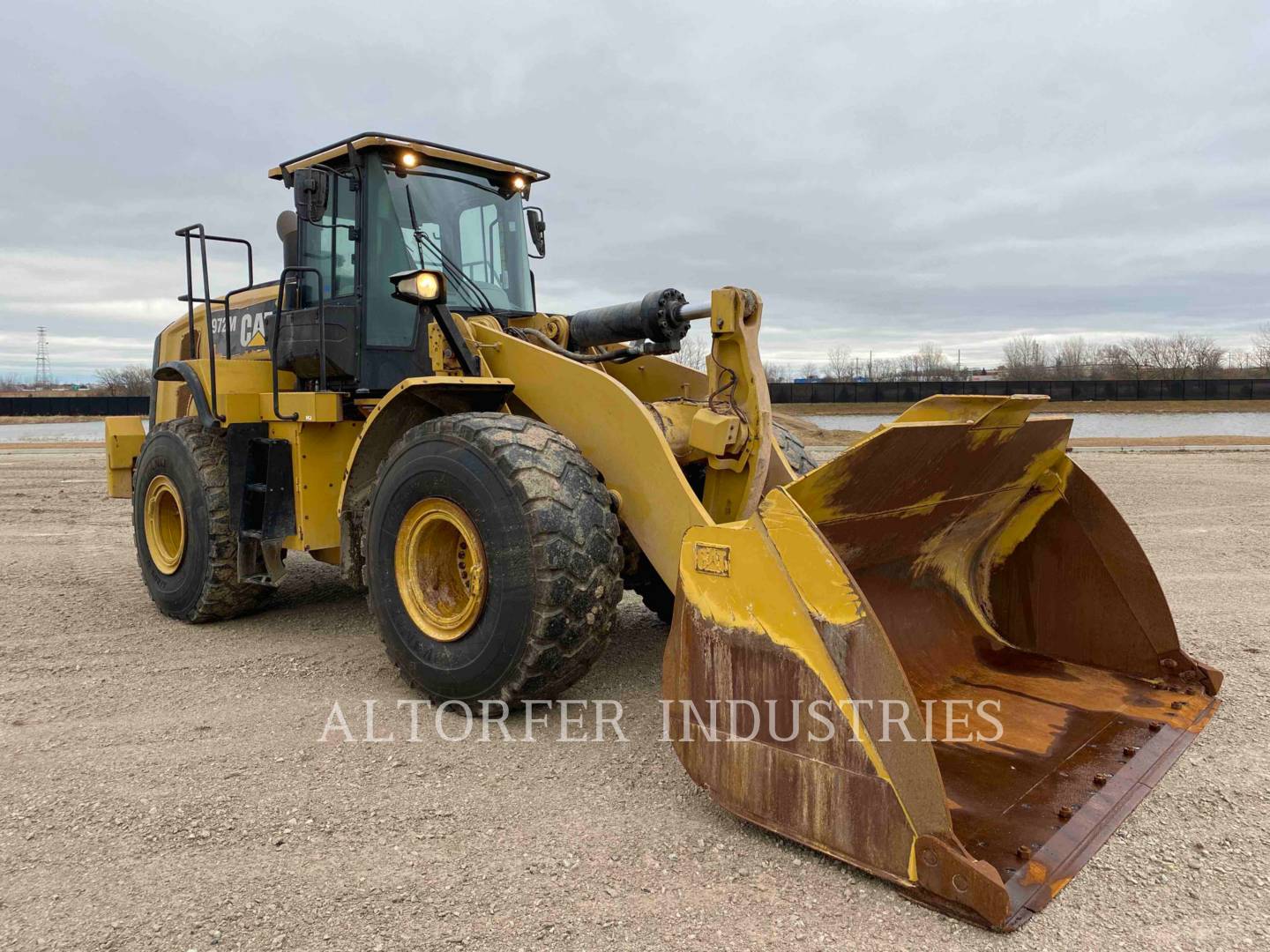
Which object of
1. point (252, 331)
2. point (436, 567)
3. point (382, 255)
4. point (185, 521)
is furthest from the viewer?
point (252, 331)

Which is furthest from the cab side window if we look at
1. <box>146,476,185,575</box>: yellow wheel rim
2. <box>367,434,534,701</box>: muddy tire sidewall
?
<box>146,476,185,575</box>: yellow wheel rim

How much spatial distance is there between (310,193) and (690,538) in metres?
2.84

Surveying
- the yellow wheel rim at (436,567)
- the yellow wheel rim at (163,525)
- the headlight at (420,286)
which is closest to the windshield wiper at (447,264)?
the headlight at (420,286)

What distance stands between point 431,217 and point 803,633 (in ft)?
11.3

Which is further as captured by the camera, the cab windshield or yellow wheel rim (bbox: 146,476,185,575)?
yellow wheel rim (bbox: 146,476,185,575)

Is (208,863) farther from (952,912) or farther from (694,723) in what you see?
(952,912)

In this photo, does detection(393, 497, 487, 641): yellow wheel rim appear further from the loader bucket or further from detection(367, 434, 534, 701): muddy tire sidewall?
the loader bucket

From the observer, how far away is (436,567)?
4.27m

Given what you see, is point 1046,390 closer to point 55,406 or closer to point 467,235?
point 467,235

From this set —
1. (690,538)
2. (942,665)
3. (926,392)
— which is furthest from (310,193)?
(926,392)

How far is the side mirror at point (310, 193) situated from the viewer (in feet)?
15.0

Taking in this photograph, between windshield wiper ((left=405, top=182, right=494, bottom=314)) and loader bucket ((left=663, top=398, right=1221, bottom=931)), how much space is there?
8.45 feet

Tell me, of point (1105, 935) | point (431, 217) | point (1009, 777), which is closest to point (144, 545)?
point (431, 217)

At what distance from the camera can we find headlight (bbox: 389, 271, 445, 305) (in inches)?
172
